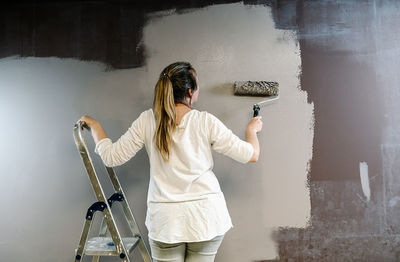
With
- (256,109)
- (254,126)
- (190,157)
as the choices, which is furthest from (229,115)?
(190,157)

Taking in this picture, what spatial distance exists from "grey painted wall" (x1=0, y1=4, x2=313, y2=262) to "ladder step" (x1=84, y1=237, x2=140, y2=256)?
31 cm

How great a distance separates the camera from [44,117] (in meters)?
1.66

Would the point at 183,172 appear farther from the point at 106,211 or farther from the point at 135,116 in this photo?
the point at 135,116

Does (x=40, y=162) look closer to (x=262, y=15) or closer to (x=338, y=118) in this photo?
(x=262, y=15)

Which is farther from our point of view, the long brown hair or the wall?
the wall

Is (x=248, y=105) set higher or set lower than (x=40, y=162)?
higher

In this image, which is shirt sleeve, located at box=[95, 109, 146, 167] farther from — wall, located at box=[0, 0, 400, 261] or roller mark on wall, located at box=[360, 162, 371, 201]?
roller mark on wall, located at box=[360, 162, 371, 201]

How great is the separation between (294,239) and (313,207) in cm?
21

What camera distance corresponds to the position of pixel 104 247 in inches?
49.2

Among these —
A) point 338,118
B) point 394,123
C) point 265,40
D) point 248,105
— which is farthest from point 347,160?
point 265,40

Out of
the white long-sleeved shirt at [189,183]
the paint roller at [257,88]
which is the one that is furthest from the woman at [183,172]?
the paint roller at [257,88]

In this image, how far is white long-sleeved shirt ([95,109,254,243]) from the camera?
3.42ft

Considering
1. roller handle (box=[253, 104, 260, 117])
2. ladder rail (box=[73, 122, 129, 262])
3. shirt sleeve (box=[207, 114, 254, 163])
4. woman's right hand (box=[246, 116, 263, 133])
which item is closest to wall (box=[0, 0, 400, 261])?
roller handle (box=[253, 104, 260, 117])

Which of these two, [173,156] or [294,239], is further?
[294,239]
